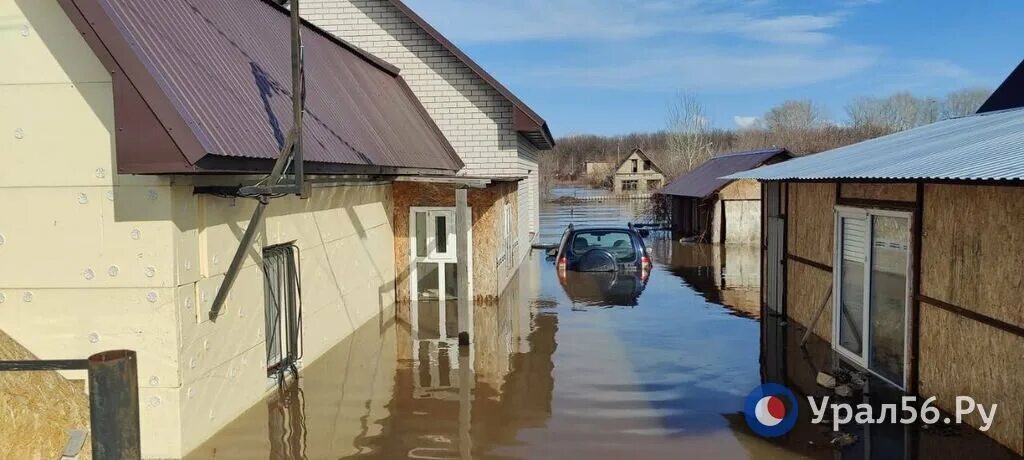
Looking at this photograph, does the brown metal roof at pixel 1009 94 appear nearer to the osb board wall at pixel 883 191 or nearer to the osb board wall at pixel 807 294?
the osb board wall at pixel 807 294

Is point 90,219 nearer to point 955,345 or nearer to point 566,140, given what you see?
point 955,345

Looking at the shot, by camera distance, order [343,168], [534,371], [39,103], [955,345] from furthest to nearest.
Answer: [534,371]
[343,168]
[955,345]
[39,103]

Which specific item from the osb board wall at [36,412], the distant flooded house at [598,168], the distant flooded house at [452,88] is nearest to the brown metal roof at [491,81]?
the distant flooded house at [452,88]

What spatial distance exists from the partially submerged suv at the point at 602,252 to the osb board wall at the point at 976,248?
9853 millimetres

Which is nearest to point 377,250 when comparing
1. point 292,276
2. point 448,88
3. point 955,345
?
point 292,276

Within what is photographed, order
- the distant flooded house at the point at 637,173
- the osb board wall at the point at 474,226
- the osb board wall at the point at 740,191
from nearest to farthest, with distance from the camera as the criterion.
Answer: the osb board wall at the point at 474,226 → the osb board wall at the point at 740,191 → the distant flooded house at the point at 637,173

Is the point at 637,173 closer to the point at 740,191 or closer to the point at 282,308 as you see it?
the point at 740,191

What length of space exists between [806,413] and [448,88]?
38.0 feet

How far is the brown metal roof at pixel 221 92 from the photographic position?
5.62m

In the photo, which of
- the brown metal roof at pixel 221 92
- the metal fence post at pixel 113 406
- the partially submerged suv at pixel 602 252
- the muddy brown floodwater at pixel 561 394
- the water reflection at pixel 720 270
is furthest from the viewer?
the partially submerged suv at pixel 602 252

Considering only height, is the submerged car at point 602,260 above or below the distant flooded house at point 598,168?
below

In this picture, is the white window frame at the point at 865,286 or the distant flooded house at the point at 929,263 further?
the white window frame at the point at 865,286

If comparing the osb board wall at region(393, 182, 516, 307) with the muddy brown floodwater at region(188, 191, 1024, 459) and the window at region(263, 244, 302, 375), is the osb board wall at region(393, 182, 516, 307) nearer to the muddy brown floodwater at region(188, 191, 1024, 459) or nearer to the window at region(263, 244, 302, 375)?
the muddy brown floodwater at region(188, 191, 1024, 459)

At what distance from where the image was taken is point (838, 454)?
247 inches
